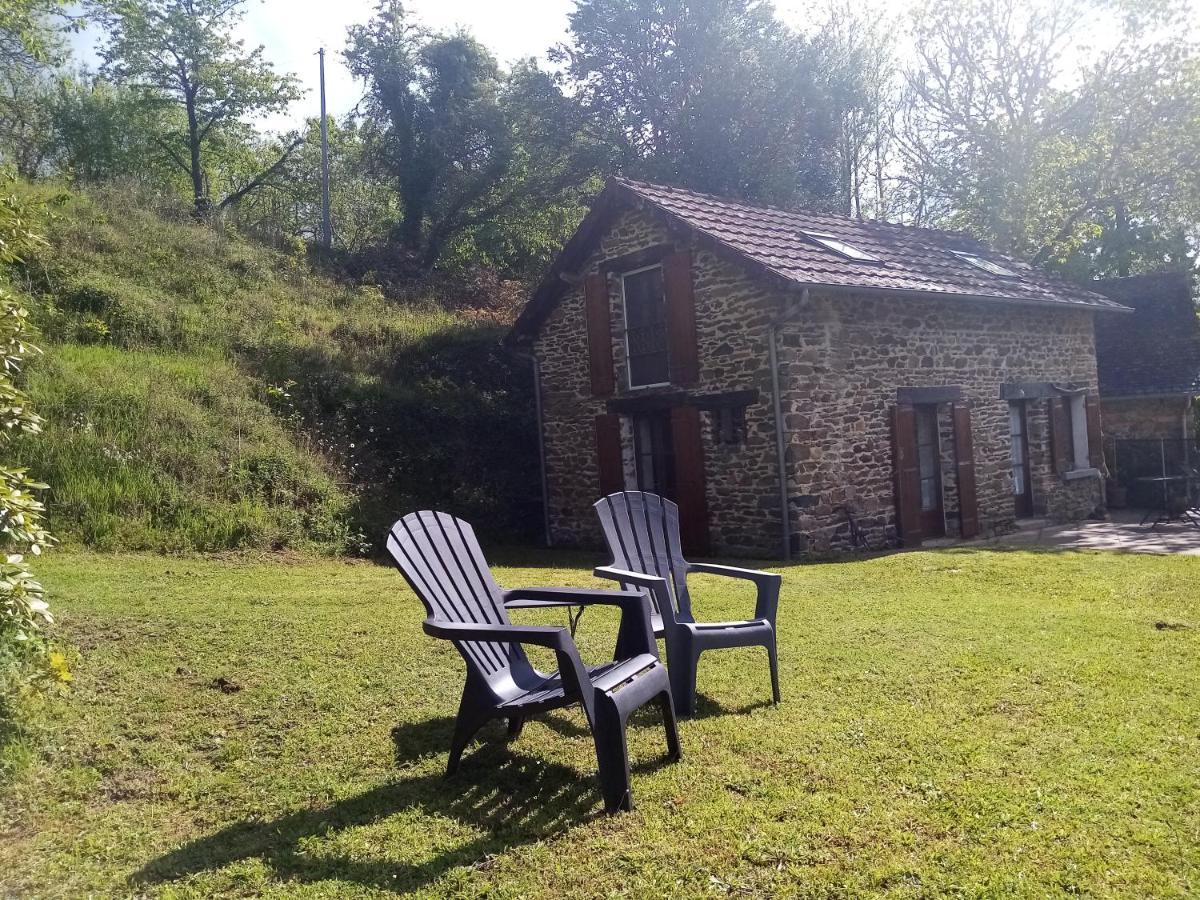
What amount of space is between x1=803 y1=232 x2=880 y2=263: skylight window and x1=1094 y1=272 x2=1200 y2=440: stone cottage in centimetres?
771

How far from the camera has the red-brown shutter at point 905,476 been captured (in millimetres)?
11094

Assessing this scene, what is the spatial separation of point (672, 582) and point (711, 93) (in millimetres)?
18529

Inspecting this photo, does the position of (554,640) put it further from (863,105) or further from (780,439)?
(863,105)

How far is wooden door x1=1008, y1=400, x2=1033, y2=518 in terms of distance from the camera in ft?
A: 43.6

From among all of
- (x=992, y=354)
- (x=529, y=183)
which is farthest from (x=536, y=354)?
(x=529, y=183)

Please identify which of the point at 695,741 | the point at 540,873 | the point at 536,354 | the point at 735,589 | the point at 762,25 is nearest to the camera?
the point at 540,873

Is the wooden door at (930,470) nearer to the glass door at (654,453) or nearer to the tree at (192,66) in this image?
the glass door at (654,453)

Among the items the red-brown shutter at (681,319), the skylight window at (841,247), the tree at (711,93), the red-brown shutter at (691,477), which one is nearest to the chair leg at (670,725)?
the red-brown shutter at (691,477)

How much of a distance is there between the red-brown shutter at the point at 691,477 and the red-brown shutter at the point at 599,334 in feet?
4.77

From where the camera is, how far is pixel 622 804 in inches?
126

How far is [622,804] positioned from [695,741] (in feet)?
2.50

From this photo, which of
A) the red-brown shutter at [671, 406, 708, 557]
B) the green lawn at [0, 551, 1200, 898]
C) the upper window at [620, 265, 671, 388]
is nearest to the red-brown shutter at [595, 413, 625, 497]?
the upper window at [620, 265, 671, 388]

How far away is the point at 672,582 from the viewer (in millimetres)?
5133

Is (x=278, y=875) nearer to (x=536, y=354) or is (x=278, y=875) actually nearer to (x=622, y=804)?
(x=622, y=804)
